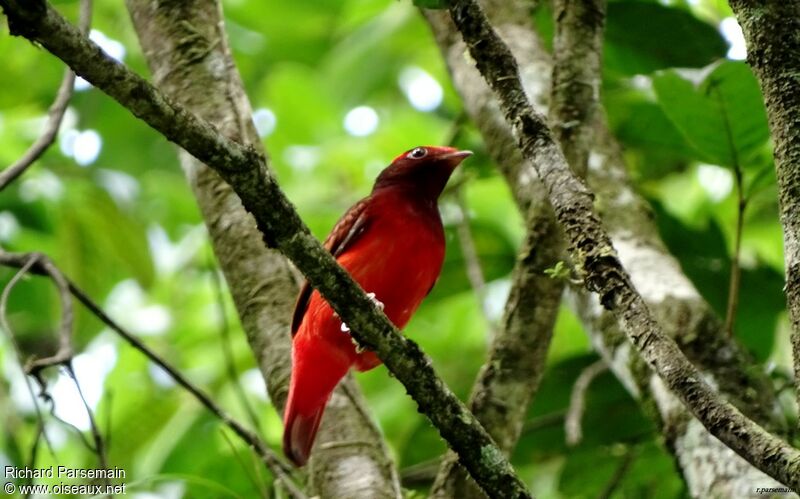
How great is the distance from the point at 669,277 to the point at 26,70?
424cm

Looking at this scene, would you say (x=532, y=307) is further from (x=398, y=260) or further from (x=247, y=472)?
(x=247, y=472)

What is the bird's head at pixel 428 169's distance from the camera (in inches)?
182

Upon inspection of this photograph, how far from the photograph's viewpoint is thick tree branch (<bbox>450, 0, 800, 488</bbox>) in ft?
6.75

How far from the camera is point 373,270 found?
4.17m

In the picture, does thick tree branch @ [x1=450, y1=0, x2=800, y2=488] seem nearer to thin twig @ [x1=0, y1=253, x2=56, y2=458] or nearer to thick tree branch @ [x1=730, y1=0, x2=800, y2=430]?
thick tree branch @ [x1=730, y1=0, x2=800, y2=430]

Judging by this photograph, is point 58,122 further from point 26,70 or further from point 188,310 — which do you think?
point 188,310

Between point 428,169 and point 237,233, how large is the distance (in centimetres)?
98

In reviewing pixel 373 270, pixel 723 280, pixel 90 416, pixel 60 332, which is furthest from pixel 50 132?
pixel 723 280

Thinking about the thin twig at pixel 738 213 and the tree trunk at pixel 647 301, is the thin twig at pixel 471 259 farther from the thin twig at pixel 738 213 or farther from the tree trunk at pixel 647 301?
the thin twig at pixel 738 213

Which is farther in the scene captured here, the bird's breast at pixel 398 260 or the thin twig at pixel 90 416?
the bird's breast at pixel 398 260

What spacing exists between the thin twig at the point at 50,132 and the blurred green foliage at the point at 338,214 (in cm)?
80

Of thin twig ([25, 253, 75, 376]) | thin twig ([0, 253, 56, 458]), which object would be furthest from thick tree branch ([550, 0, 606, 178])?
thin twig ([0, 253, 56, 458])

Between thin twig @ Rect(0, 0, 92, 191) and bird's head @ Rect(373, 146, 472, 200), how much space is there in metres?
1.34

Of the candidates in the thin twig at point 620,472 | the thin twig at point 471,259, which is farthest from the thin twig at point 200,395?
the thin twig at point 620,472
